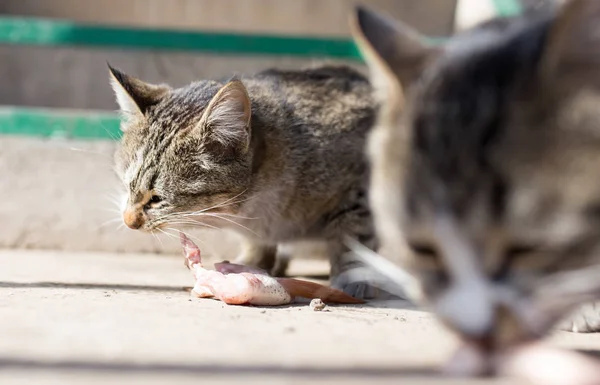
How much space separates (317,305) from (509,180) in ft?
3.69

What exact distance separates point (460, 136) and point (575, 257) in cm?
34

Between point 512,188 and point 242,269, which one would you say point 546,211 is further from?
point 242,269

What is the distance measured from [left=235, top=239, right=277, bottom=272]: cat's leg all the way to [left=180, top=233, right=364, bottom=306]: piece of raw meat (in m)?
0.62

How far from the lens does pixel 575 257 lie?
1508 mm

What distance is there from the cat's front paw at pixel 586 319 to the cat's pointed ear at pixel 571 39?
3.11 feet

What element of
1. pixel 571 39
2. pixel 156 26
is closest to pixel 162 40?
pixel 156 26

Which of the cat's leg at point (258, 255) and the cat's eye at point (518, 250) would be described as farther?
the cat's leg at point (258, 255)

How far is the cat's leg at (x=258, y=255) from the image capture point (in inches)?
136

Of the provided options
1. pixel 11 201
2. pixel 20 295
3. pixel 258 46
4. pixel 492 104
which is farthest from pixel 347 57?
pixel 492 104

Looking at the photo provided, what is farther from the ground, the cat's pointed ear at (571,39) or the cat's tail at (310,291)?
the cat's pointed ear at (571,39)

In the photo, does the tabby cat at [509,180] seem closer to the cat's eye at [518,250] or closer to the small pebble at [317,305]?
the cat's eye at [518,250]

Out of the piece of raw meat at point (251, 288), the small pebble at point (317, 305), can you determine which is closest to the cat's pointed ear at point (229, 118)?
the piece of raw meat at point (251, 288)

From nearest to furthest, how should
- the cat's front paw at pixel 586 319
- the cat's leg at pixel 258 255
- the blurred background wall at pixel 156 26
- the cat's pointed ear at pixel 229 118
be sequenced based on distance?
the cat's front paw at pixel 586 319, the cat's pointed ear at pixel 229 118, the cat's leg at pixel 258 255, the blurred background wall at pixel 156 26

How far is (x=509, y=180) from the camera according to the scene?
4.85ft
